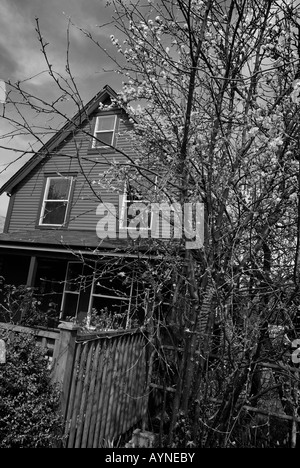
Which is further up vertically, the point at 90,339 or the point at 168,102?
the point at 168,102

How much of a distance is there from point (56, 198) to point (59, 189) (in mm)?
372

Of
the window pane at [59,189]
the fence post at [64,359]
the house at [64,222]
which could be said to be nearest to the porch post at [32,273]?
the house at [64,222]

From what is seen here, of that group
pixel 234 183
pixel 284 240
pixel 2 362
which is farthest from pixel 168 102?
pixel 2 362

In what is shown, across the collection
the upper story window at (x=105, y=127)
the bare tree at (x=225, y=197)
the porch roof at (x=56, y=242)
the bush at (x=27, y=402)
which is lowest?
the bush at (x=27, y=402)

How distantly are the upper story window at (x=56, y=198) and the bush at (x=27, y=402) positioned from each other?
992cm

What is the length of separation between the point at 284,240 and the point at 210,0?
306 centimetres

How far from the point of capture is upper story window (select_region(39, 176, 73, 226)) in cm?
1316

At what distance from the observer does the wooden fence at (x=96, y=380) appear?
3.26m

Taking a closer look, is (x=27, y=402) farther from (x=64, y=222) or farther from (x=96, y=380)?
(x=64, y=222)

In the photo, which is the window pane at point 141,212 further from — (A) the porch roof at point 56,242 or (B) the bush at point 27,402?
(A) the porch roof at point 56,242

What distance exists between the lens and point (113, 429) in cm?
417

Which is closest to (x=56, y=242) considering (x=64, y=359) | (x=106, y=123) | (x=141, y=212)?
(x=106, y=123)

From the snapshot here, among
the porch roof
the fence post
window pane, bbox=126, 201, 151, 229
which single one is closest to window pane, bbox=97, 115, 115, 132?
the porch roof
